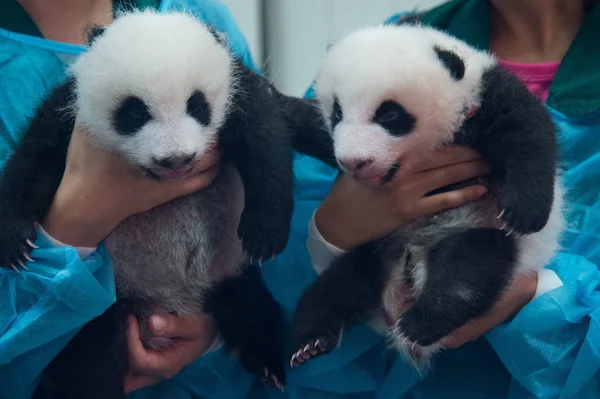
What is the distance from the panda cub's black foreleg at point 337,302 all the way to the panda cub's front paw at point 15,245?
541 mm

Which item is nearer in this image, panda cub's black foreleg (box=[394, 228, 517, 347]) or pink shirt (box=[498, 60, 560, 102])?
panda cub's black foreleg (box=[394, 228, 517, 347])

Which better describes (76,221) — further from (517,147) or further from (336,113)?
(517,147)

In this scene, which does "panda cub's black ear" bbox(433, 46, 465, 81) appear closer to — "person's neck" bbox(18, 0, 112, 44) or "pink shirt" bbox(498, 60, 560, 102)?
"pink shirt" bbox(498, 60, 560, 102)

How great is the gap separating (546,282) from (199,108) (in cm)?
75

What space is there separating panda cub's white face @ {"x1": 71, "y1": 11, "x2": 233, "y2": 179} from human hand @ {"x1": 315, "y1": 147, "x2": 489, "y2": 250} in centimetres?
31

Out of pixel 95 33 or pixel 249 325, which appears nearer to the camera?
pixel 95 33

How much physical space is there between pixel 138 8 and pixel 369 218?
70 cm

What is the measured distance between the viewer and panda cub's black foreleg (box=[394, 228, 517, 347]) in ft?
3.98

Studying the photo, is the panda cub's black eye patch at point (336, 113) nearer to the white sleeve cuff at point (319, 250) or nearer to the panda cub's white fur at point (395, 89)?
the panda cub's white fur at point (395, 89)

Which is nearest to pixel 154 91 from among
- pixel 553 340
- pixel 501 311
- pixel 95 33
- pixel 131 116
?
pixel 131 116

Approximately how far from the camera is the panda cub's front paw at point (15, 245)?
1233mm

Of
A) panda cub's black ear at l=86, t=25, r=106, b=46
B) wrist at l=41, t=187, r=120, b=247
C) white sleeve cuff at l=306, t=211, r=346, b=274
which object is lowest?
white sleeve cuff at l=306, t=211, r=346, b=274

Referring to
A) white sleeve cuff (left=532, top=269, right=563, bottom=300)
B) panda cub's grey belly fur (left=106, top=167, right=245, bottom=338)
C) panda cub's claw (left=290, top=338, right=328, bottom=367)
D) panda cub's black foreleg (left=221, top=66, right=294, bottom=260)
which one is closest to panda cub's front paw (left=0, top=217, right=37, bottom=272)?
panda cub's grey belly fur (left=106, top=167, right=245, bottom=338)

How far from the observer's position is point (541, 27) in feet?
5.23
